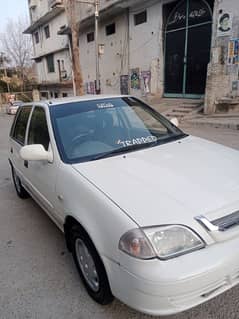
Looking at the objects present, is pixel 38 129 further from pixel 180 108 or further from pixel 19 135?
pixel 180 108

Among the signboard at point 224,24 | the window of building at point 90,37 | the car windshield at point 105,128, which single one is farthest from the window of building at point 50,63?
the car windshield at point 105,128

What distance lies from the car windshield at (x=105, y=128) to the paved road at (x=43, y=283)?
1132 millimetres

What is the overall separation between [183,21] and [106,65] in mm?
7299

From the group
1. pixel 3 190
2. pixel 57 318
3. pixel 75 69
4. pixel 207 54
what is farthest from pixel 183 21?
pixel 57 318

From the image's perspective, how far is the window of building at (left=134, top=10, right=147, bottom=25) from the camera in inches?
559

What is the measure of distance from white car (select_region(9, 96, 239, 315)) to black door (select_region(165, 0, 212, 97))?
10.4 metres

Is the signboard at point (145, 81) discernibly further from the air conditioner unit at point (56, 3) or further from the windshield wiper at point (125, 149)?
the air conditioner unit at point (56, 3)

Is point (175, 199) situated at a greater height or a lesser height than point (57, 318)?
greater

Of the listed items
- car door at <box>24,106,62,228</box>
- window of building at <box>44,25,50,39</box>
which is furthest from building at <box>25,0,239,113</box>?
window of building at <box>44,25,50,39</box>

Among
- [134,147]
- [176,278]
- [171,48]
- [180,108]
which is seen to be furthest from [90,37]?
[176,278]

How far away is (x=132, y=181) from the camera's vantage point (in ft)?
6.46

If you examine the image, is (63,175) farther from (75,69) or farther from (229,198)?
(75,69)

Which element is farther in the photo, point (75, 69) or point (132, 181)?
point (75, 69)

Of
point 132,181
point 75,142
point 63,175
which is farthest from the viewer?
point 75,142
